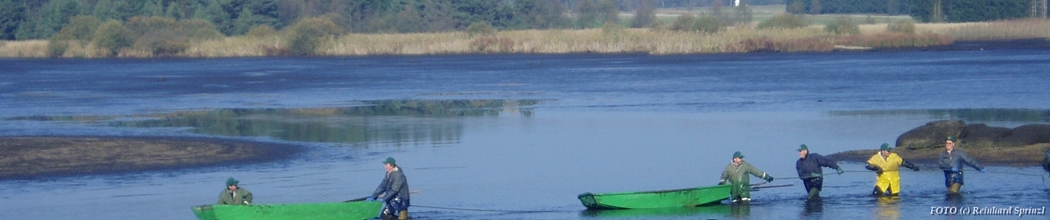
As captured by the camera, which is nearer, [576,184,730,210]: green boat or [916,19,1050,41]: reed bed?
[576,184,730,210]: green boat

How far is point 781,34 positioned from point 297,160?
56.7 m

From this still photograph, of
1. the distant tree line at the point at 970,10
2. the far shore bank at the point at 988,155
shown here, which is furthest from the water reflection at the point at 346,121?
the distant tree line at the point at 970,10

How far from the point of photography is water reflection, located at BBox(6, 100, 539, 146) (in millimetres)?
28969

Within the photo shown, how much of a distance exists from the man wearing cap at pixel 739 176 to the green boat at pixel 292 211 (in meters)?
4.67

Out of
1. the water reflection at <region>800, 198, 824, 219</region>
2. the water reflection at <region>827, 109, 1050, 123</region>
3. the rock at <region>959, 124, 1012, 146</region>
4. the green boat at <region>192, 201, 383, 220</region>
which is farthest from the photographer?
the water reflection at <region>827, 109, 1050, 123</region>

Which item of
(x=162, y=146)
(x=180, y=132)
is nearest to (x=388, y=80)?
(x=180, y=132)

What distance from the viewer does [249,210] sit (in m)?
16.3

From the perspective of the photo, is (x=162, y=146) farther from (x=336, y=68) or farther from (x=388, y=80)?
(x=336, y=68)

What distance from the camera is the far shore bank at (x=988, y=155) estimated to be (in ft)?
72.1

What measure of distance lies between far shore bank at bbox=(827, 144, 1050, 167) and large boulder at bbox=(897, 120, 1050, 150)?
0.21 metres

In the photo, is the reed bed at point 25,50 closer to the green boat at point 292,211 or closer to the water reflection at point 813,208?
the green boat at point 292,211

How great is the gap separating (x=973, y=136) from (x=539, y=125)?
10.4 m

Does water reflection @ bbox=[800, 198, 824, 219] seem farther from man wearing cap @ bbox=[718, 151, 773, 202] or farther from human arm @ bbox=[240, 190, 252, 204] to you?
human arm @ bbox=[240, 190, 252, 204]

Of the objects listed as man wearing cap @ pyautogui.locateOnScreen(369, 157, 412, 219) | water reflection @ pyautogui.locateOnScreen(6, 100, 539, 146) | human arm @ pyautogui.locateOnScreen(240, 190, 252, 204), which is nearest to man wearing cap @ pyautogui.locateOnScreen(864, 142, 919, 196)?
man wearing cap @ pyautogui.locateOnScreen(369, 157, 412, 219)
